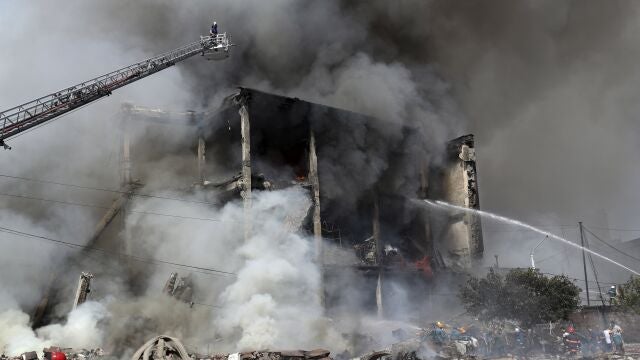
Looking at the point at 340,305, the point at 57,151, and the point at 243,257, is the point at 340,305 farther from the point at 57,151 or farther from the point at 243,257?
the point at 57,151

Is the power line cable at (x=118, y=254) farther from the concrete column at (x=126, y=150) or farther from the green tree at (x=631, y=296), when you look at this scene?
the green tree at (x=631, y=296)

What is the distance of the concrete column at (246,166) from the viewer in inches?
945

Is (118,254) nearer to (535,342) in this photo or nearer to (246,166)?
(246,166)

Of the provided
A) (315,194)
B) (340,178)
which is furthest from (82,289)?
(340,178)

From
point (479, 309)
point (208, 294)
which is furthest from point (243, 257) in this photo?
point (479, 309)

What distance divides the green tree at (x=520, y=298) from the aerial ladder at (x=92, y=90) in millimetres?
16469

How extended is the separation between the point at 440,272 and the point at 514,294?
6.59m

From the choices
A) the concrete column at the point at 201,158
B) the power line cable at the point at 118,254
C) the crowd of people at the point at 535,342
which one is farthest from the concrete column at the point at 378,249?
the concrete column at the point at 201,158

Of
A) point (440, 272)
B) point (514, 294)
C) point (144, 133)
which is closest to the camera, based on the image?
point (514, 294)

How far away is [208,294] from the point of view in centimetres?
2427

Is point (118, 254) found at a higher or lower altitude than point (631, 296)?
higher

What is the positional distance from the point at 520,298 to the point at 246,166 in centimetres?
1290

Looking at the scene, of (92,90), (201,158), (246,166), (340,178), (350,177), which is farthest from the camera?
(350,177)

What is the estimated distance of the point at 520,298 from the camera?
2470cm
